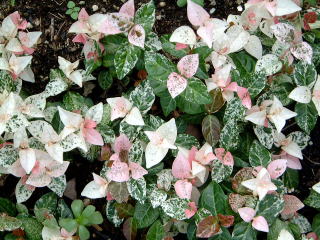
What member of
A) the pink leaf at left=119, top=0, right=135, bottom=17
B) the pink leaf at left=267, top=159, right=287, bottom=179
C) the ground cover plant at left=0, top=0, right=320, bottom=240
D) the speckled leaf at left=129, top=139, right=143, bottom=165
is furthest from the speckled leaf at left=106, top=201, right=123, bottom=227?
the pink leaf at left=119, top=0, right=135, bottom=17

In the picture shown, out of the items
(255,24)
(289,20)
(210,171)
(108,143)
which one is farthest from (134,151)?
(289,20)

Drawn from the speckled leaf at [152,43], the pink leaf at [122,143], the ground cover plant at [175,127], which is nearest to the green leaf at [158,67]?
the ground cover plant at [175,127]

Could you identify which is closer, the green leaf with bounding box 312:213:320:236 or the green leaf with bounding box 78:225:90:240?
the green leaf with bounding box 78:225:90:240

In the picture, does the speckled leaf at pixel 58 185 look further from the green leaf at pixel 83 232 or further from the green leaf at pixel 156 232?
the green leaf at pixel 156 232

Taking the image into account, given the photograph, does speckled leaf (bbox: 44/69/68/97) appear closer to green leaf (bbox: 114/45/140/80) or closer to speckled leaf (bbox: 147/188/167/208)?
green leaf (bbox: 114/45/140/80)

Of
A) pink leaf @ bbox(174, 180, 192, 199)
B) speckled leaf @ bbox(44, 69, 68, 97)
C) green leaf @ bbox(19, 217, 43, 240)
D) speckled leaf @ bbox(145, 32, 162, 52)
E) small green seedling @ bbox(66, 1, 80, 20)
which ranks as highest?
speckled leaf @ bbox(145, 32, 162, 52)

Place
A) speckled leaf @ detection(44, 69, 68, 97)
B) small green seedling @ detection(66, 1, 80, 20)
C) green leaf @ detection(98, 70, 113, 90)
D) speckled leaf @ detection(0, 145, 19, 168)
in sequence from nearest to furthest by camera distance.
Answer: speckled leaf @ detection(0, 145, 19, 168), speckled leaf @ detection(44, 69, 68, 97), green leaf @ detection(98, 70, 113, 90), small green seedling @ detection(66, 1, 80, 20)

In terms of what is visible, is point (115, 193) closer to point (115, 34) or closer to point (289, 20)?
point (115, 34)
